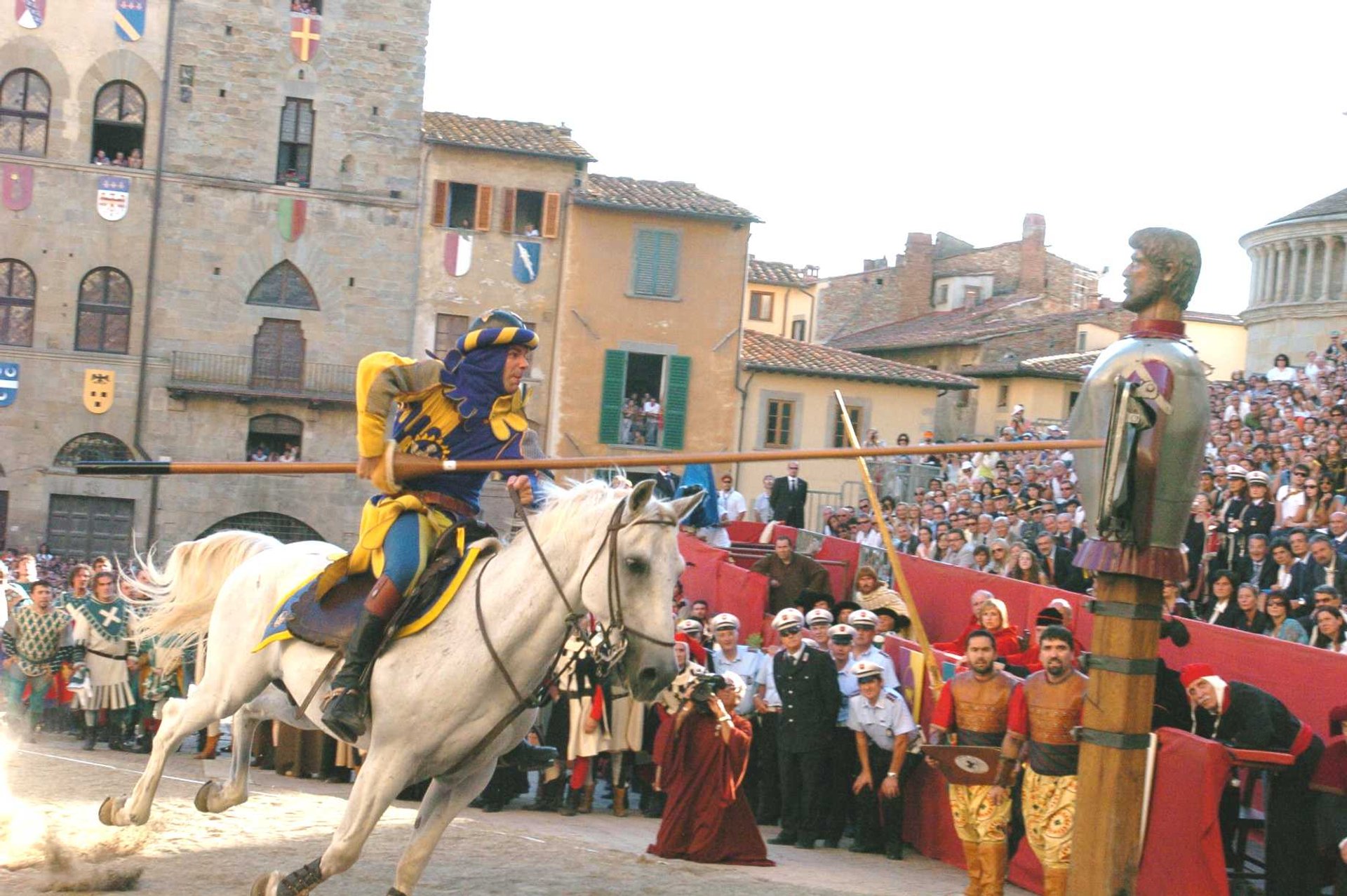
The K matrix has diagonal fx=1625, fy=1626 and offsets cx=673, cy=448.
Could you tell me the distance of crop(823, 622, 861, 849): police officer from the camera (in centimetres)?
1235

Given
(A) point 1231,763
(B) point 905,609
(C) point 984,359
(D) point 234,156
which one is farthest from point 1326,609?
(C) point 984,359

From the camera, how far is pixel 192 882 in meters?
8.88

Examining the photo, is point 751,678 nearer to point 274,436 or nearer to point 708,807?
point 708,807

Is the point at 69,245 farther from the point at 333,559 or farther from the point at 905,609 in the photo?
the point at 333,559

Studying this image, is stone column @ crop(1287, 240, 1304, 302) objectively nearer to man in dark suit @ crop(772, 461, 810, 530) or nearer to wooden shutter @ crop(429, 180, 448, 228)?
wooden shutter @ crop(429, 180, 448, 228)

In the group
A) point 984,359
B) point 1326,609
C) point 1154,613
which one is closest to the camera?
point 1154,613

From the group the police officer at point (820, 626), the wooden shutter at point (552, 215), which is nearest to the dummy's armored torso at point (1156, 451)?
the police officer at point (820, 626)

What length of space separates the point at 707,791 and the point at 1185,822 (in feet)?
11.4

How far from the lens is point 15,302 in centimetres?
3656

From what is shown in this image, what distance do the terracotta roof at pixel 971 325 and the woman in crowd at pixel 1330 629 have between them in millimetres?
34929

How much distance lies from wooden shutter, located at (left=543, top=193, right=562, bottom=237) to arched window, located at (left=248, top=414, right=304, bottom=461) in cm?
733

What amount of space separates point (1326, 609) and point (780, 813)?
4715 mm

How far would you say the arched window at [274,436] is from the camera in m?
37.1

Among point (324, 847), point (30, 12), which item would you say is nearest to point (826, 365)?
point (30, 12)
